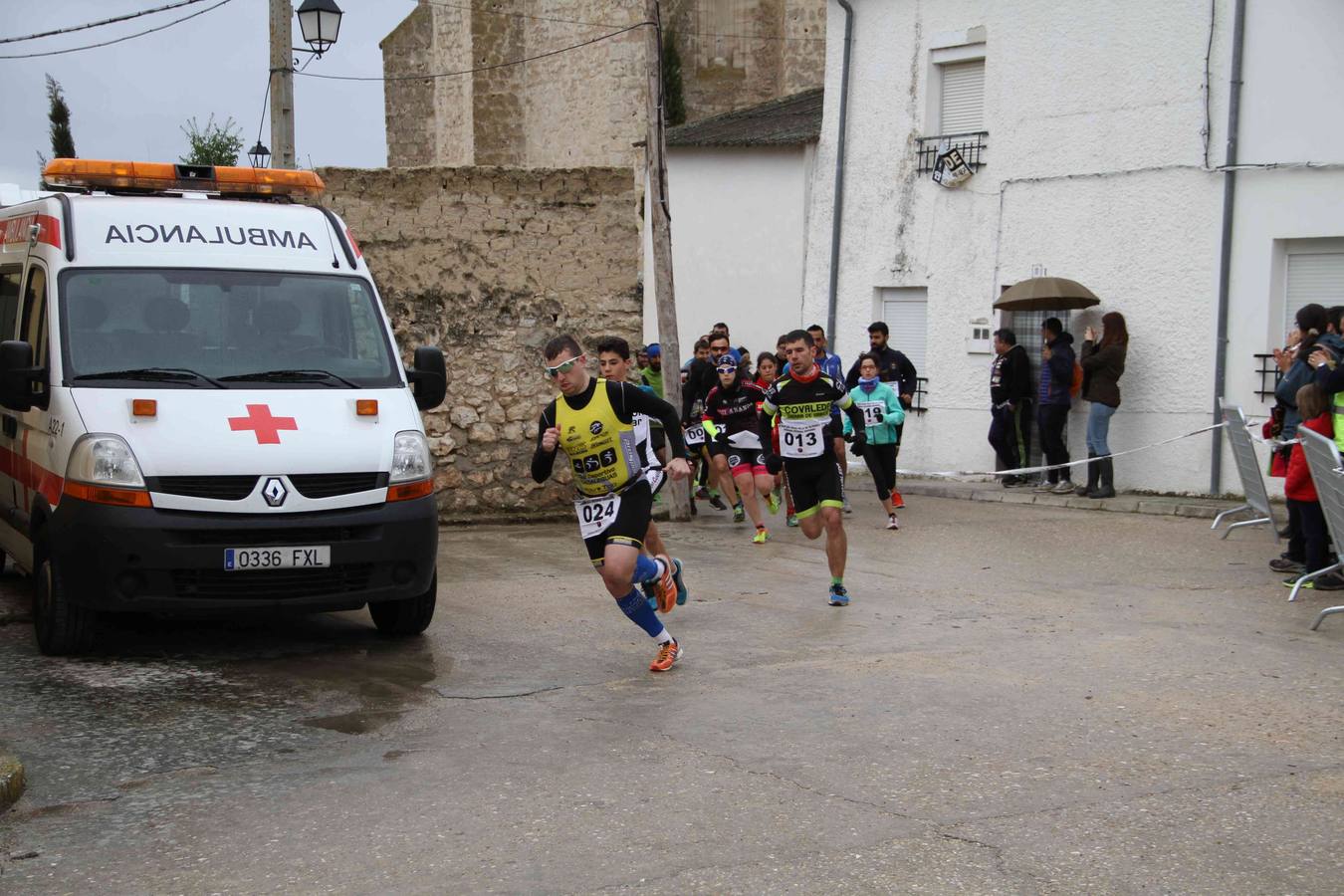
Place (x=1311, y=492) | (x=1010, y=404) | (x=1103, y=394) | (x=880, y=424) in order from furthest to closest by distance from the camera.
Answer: (x=1010, y=404) → (x=1103, y=394) → (x=880, y=424) → (x=1311, y=492)

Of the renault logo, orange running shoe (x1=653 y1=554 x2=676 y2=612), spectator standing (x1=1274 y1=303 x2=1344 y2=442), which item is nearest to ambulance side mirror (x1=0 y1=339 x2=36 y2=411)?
the renault logo

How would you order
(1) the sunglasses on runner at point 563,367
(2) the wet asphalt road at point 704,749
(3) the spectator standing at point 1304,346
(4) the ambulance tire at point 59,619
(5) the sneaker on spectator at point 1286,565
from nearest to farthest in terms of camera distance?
(2) the wet asphalt road at point 704,749 < (4) the ambulance tire at point 59,619 < (1) the sunglasses on runner at point 563,367 < (5) the sneaker on spectator at point 1286,565 < (3) the spectator standing at point 1304,346

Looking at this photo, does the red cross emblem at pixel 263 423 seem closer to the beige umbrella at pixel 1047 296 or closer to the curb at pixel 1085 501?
the curb at pixel 1085 501

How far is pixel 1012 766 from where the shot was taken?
5.79m

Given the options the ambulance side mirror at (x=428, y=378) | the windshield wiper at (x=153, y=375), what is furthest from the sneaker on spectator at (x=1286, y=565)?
the windshield wiper at (x=153, y=375)

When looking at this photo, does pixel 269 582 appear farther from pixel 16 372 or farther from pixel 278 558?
pixel 16 372

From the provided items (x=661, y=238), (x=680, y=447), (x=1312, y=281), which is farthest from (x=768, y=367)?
(x=680, y=447)

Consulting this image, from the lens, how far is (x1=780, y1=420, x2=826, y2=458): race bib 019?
1003 cm

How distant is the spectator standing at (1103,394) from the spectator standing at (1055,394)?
26 centimetres

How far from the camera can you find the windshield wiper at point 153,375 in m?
7.89

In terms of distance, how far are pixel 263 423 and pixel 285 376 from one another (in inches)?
23.5

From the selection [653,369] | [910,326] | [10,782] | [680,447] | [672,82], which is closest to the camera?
[10,782]

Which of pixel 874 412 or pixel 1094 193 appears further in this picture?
pixel 1094 193

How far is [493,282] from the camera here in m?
14.0
